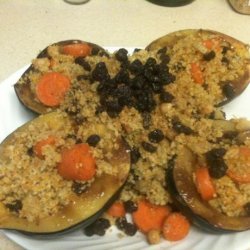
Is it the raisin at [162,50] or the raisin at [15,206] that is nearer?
the raisin at [15,206]

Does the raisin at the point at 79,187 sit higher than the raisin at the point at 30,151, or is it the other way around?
the raisin at the point at 30,151

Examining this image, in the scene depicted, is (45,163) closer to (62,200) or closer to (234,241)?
(62,200)

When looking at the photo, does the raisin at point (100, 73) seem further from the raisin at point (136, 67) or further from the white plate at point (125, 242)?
the white plate at point (125, 242)

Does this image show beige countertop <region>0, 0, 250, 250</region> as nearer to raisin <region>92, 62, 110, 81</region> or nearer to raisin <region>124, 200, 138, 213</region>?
raisin <region>92, 62, 110, 81</region>

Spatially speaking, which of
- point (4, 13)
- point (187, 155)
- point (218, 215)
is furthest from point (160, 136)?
point (4, 13)

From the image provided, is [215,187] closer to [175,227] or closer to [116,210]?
[175,227]

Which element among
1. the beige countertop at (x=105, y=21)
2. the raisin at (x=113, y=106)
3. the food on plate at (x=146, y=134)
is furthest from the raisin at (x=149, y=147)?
the beige countertop at (x=105, y=21)
